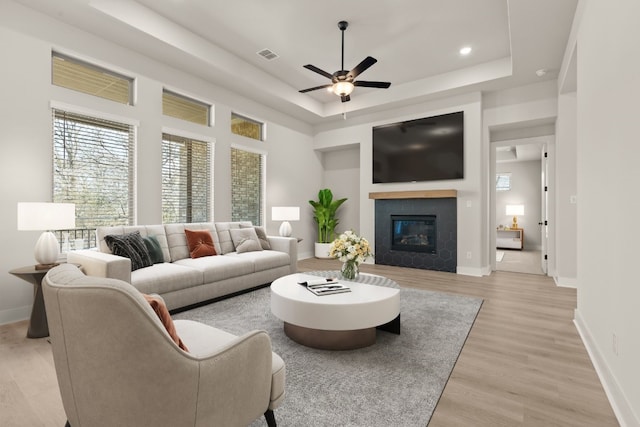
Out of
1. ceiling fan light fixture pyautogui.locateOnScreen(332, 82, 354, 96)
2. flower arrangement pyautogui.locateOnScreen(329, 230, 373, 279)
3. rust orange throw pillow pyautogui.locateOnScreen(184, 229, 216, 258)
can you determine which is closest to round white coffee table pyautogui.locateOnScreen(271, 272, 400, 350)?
flower arrangement pyautogui.locateOnScreen(329, 230, 373, 279)

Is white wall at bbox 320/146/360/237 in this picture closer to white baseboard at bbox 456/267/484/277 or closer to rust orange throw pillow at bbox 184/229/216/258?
white baseboard at bbox 456/267/484/277

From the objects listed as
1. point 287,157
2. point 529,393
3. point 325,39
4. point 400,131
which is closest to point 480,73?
point 400,131

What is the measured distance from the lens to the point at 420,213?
585 centimetres

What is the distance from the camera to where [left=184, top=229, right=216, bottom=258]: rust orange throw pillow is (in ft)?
13.2

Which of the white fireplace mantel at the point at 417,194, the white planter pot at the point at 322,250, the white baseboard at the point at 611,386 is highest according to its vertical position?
the white fireplace mantel at the point at 417,194

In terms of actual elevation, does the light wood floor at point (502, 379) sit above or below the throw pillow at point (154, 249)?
below

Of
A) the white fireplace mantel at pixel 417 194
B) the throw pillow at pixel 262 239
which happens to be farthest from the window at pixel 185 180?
the white fireplace mantel at pixel 417 194

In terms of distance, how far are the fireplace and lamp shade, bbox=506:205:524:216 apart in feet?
16.3

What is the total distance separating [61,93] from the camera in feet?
11.2

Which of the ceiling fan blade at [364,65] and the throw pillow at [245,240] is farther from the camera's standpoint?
the throw pillow at [245,240]

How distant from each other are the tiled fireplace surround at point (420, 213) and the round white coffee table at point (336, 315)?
327cm

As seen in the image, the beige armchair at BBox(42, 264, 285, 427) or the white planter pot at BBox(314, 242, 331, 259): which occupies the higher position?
the beige armchair at BBox(42, 264, 285, 427)

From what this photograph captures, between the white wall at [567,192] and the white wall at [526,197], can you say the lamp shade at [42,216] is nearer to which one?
the white wall at [567,192]

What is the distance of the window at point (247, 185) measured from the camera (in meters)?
5.54
